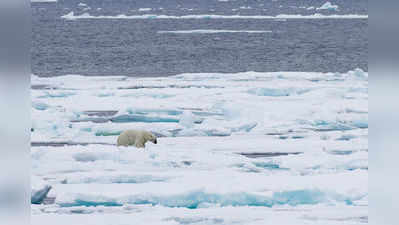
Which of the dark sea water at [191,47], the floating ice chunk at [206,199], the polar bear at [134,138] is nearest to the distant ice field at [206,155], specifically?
the floating ice chunk at [206,199]

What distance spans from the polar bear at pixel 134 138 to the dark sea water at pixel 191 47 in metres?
8.41

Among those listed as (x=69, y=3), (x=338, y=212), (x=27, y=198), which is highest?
(x=69, y=3)

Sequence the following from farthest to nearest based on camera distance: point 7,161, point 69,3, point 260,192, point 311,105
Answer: point 69,3
point 311,105
point 260,192
point 7,161

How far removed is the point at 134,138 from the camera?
7117 mm

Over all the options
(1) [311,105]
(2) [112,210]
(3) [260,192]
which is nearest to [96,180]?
(2) [112,210]

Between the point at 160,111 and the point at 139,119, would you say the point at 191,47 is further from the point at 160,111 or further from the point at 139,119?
the point at 139,119

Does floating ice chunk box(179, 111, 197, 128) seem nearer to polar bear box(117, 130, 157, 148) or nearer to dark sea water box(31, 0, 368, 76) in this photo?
polar bear box(117, 130, 157, 148)

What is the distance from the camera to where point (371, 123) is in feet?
2.26

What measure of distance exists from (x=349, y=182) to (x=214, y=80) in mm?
8305

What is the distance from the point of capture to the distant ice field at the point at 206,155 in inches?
183

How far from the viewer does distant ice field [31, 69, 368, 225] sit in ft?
15.3

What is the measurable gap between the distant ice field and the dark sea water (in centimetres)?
468

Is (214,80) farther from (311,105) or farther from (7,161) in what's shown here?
(7,161)

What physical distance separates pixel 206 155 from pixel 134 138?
88 centimetres
